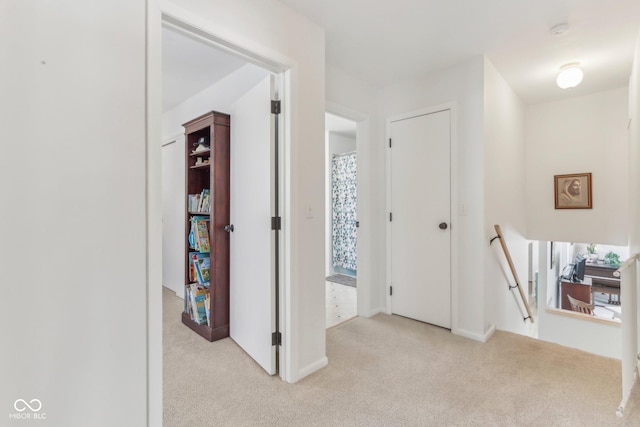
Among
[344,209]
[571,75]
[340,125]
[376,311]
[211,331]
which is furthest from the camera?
[344,209]

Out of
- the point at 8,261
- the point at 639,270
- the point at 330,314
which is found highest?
the point at 8,261

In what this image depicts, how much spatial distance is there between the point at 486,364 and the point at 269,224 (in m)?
1.89

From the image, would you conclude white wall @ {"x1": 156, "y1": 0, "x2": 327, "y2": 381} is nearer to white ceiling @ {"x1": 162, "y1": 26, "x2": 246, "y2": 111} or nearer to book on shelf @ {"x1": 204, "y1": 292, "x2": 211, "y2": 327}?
white ceiling @ {"x1": 162, "y1": 26, "x2": 246, "y2": 111}

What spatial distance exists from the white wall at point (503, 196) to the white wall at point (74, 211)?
261 centimetres

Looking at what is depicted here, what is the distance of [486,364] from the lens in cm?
218

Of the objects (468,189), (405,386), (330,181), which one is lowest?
(405,386)

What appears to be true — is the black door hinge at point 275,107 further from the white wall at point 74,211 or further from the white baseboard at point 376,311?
the white baseboard at point 376,311

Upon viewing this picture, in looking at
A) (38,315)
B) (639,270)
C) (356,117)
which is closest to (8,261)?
(38,315)

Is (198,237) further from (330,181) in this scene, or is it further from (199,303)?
(330,181)

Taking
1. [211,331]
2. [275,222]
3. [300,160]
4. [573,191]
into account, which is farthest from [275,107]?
[573,191]

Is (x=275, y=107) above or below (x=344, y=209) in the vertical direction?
above

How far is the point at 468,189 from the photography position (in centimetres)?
265

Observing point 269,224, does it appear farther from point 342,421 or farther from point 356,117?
point 356,117

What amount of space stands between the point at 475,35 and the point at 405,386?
2.58 meters
